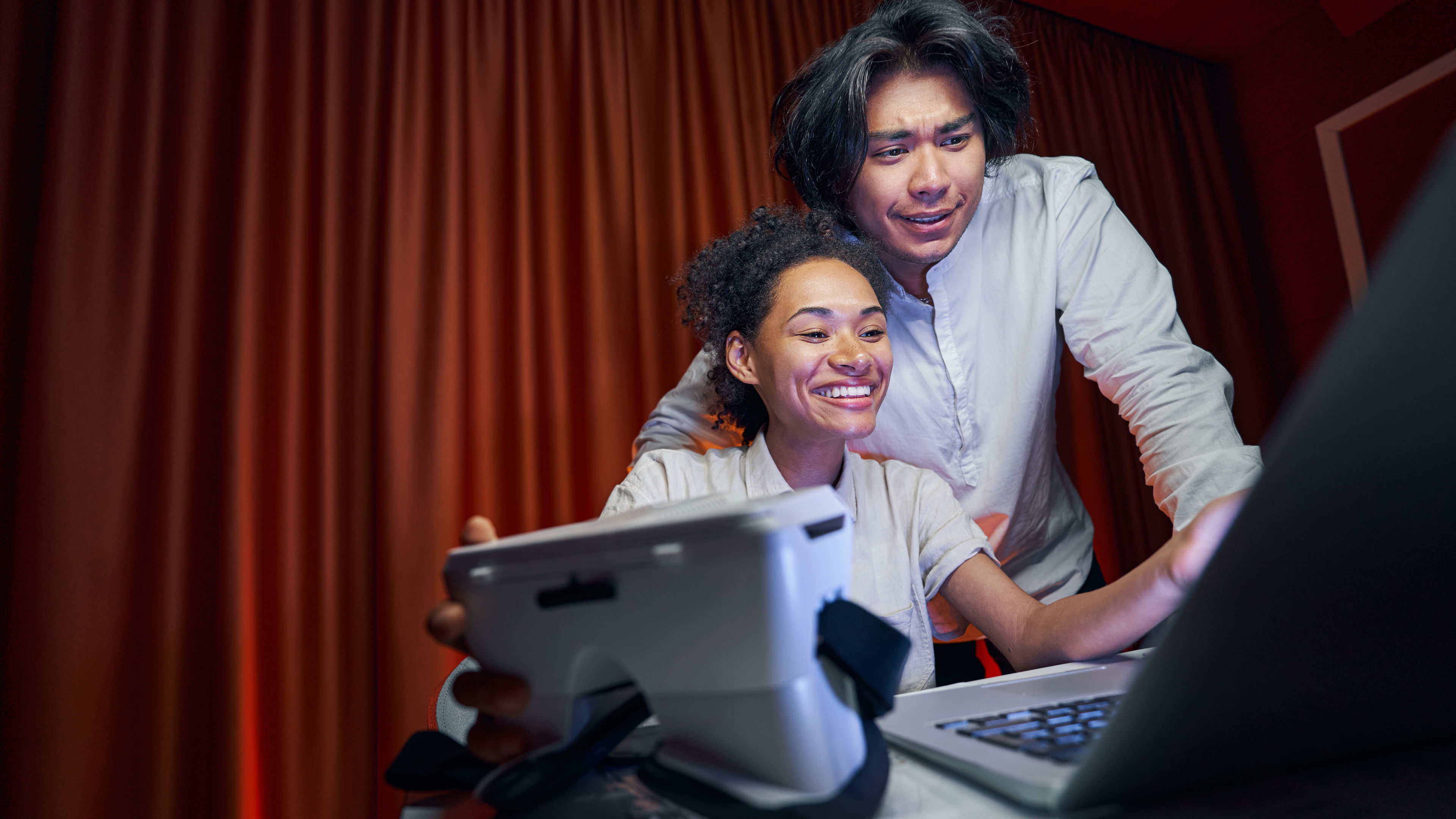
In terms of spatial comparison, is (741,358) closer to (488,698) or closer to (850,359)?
(850,359)

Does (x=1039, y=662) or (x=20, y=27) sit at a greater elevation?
(x=20, y=27)

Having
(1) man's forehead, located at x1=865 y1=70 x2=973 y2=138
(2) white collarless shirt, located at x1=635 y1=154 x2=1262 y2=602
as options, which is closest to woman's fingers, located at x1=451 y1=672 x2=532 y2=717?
(2) white collarless shirt, located at x1=635 y1=154 x2=1262 y2=602

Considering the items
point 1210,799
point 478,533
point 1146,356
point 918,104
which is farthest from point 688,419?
point 1210,799

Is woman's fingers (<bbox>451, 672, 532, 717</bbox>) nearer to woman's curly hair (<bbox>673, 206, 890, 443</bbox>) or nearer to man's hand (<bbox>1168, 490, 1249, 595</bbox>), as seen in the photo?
man's hand (<bbox>1168, 490, 1249, 595</bbox>)

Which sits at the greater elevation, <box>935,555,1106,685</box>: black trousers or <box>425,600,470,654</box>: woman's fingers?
<box>425,600,470,654</box>: woman's fingers

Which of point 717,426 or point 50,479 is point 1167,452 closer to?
point 717,426

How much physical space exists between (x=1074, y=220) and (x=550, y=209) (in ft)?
3.94

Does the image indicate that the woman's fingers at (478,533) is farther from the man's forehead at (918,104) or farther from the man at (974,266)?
the man's forehead at (918,104)

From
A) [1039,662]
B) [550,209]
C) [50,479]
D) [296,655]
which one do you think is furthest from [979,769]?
[550,209]

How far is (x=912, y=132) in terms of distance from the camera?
136cm

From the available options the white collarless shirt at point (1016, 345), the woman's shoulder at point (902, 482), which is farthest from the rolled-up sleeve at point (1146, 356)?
the woman's shoulder at point (902, 482)

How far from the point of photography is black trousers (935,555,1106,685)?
137 centimetres

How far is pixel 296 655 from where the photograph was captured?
1545 mm

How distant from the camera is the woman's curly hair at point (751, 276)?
1.42m
